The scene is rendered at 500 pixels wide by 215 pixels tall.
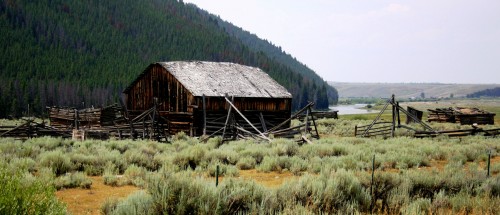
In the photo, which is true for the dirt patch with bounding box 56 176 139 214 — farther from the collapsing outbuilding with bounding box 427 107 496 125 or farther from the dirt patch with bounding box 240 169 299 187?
the collapsing outbuilding with bounding box 427 107 496 125

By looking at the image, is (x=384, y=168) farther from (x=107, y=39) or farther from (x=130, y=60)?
(x=107, y=39)

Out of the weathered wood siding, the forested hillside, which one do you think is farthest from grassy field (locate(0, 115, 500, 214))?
the forested hillside

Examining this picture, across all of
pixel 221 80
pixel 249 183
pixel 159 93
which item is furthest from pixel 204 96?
pixel 249 183

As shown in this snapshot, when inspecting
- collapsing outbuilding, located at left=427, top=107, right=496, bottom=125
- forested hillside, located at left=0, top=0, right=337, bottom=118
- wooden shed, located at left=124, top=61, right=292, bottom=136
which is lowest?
collapsing outbuilding, located at left=427, top=107, right=496, bottom=125

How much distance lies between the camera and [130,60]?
4729 inches

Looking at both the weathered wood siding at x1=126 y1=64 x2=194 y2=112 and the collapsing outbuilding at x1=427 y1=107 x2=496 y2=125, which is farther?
the collapsing outbuilding at x1=427 y1=107 x2=496 y2=125

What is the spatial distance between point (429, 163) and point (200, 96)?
48.4 feet

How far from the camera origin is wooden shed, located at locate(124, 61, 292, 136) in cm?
2572

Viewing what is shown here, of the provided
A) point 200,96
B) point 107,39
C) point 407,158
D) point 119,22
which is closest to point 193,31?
point 119,22

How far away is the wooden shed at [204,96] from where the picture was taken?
25719 millimetres

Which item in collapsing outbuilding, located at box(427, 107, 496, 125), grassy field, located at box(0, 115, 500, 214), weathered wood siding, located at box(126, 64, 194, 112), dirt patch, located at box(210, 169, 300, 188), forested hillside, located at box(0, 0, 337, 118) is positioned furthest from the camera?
forested hillside, located at box(0, 0, 337, 118)

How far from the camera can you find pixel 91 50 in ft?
388

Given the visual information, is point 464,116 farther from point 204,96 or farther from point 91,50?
point 91,50

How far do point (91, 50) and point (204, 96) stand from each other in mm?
104520
